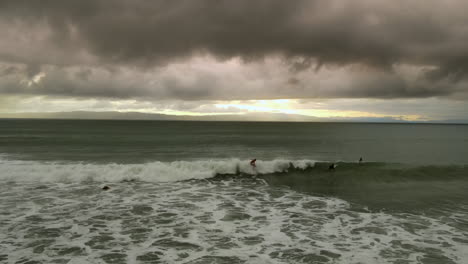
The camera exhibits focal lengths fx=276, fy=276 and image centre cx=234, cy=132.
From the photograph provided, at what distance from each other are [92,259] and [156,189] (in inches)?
342

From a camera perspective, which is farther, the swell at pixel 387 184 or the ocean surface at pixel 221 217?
the swell at pixel 387 184

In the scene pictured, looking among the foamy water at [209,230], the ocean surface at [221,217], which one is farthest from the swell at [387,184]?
the foamy water at [209,230]

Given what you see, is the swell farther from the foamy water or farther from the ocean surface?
the foamy water

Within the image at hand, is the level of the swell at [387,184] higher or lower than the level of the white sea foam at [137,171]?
lower

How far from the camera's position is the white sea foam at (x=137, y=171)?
18.5 m

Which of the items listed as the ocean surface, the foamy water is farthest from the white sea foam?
the foamy water

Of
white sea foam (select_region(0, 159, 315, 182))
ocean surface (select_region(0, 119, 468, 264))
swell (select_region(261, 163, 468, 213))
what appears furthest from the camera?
white sea foam (select_region(0, 159, 315, 182))

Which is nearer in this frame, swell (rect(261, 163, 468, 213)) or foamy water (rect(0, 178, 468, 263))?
foamy water (rect(0, 178, 468, 263))

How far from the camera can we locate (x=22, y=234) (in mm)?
9531

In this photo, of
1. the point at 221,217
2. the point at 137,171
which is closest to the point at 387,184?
the point at 221,217

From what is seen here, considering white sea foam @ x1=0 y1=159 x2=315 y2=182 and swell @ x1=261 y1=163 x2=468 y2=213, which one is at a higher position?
white sea foam @ x1=0 y1=159 x2=315 y2=182

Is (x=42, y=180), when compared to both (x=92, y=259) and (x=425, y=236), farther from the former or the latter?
(x=425, y=236)

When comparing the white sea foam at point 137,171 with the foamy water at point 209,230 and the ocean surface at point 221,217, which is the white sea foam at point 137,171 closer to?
the ocean surface at point 221,217

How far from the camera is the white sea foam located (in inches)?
728
